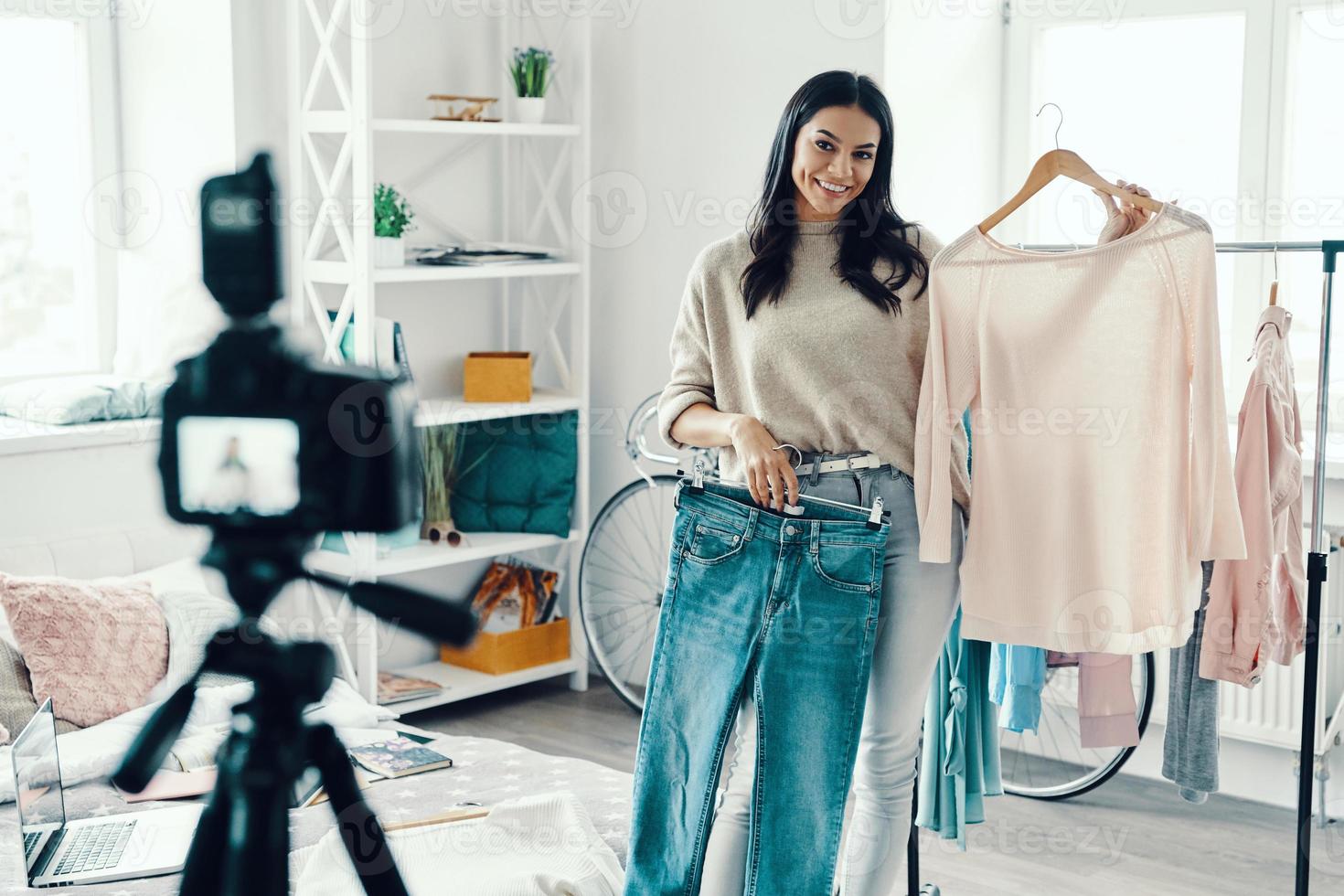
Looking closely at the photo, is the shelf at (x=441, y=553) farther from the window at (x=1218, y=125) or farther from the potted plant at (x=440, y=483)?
the window at (x=1218, y=125)

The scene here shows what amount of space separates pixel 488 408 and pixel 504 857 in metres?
1.67

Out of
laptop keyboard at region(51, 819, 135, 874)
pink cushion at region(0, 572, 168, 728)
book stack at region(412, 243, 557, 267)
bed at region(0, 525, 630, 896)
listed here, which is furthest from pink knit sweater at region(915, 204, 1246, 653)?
book stack at region(412, 243, 557, 267)

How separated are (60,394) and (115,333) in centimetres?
27

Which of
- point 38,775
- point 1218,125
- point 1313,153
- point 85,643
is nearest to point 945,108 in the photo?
point 1218,125

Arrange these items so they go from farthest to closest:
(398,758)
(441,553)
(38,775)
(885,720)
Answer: (441,553) → (398,758) → (885,720) → (38,775)

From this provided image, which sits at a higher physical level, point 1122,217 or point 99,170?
point 99,170

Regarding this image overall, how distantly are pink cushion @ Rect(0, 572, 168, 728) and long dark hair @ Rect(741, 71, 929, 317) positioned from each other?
1542 millimetres

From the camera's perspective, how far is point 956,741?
2.22 metres

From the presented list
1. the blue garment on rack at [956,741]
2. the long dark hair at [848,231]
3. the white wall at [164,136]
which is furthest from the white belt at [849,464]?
the white wall at [164,136]

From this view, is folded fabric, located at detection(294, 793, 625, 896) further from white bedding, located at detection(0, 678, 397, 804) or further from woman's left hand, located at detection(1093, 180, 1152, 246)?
woman's left hand, located at detection(1093, 180, 1152, 246)

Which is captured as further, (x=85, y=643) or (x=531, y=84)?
(x=531, y=84)

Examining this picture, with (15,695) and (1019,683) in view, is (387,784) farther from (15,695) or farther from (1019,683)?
(1019,683)

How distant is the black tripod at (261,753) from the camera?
0.38 metres

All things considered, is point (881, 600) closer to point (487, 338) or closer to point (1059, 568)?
point (1059, 568)
